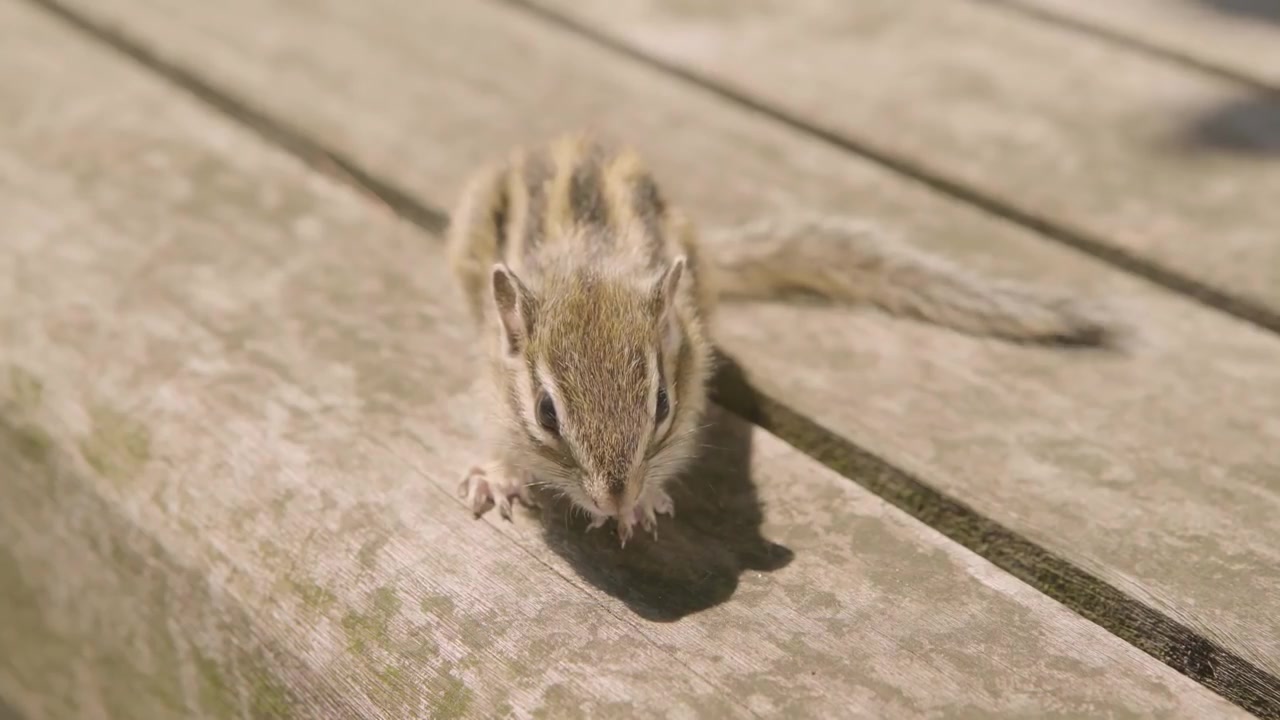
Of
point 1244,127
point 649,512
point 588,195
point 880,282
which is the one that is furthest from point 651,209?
point 1244,127

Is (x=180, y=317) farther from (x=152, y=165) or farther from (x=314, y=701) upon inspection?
(x=314, y=701)

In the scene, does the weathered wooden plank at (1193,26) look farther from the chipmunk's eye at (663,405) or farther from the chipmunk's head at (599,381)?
the chipmunk's eye at (663,405)

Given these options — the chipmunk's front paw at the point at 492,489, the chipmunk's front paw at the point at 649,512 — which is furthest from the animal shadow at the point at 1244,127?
the chipmunk's front paw at the point at 492,489

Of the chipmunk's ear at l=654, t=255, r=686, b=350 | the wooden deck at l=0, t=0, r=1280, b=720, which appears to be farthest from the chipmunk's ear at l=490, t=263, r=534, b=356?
the chipmunk's ear at l=654, t=255, r=686, b=350

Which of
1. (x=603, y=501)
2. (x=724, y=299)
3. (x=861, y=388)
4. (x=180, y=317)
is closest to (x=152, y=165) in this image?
(x=180, y=317)

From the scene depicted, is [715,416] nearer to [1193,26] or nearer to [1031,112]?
[1031,112]

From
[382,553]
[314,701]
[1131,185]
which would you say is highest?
[1131,185]
